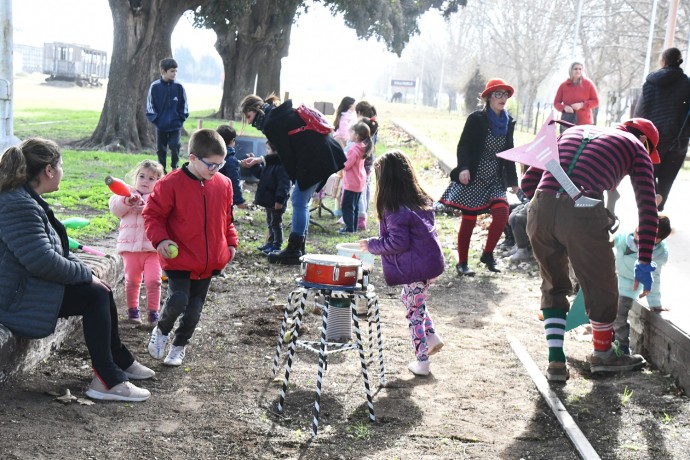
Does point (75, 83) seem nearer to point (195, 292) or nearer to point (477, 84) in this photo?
point (477, 84)

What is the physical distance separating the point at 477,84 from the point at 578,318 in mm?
49477

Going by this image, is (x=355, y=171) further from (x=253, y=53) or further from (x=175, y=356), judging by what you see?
(x=253, y=53)

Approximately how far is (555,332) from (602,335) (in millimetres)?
403

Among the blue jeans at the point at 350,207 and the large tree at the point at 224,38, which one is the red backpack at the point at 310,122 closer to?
the blue jeans at the point at 350,207

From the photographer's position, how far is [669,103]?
10477 mm

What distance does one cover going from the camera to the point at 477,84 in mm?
55156

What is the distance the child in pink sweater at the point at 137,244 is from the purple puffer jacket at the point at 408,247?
191 centimetres

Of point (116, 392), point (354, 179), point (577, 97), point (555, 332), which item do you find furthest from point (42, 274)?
point (577, 97)

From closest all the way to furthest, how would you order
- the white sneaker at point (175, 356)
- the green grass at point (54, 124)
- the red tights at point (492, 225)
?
the white sneaker at point (175, 356)
the red tights at point (492, 225)
the green grass at point (54, 124)

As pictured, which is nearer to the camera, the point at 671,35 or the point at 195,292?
the point at 195,292

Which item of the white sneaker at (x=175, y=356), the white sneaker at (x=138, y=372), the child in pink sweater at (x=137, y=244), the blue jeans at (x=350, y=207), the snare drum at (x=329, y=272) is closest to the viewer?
the snare drum at (x=329, y=272)

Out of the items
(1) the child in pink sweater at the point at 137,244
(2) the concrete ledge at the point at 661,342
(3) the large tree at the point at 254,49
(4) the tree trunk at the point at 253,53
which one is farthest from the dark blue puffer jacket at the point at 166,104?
(4) the tree trunk at the point at 253,53

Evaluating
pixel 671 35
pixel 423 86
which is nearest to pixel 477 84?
pixel 671 35

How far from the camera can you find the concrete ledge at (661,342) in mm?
6045
